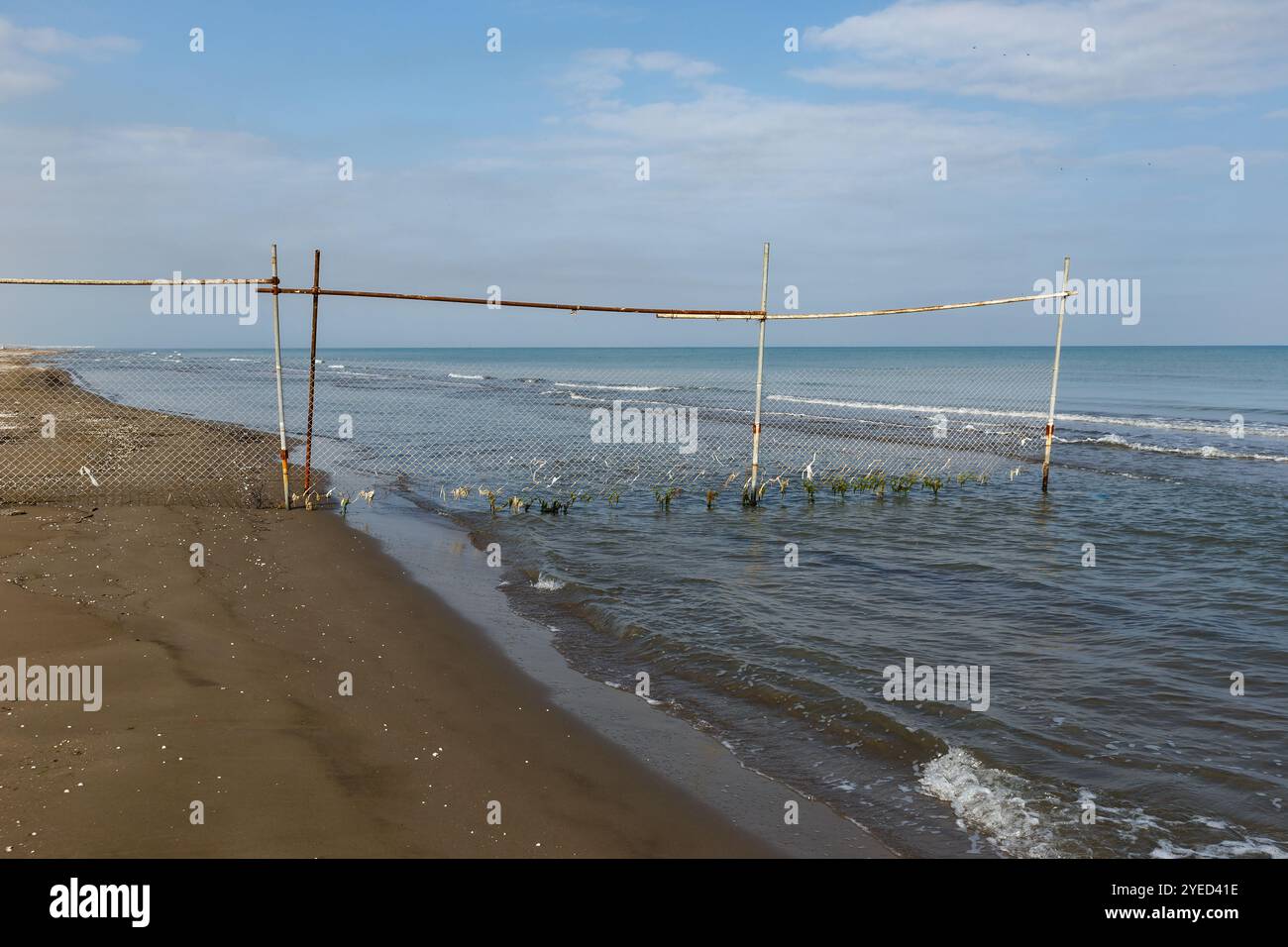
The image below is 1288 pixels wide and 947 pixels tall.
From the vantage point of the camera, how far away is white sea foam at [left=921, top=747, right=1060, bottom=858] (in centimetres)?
426

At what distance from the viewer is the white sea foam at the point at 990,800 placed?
426 cm

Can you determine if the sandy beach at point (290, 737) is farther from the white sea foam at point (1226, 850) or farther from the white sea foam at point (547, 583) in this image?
the white sea foam at point (1226, 850)

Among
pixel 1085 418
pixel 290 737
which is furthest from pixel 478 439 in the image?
pixel 1085 418

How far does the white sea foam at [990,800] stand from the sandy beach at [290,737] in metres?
0.74

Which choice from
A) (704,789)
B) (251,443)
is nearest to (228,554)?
(704,789)

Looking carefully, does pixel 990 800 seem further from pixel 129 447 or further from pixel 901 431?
pixel 901 431

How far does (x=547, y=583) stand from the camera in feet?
29.6

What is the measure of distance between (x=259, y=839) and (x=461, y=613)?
407cm

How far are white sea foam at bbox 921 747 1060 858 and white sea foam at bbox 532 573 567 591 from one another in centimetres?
467

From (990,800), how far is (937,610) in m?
3.83

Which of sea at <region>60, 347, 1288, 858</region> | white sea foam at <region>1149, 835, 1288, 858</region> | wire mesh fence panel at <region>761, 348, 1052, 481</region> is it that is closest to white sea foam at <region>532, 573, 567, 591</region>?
sea at <region>60, 347, 1288, 858</region>
